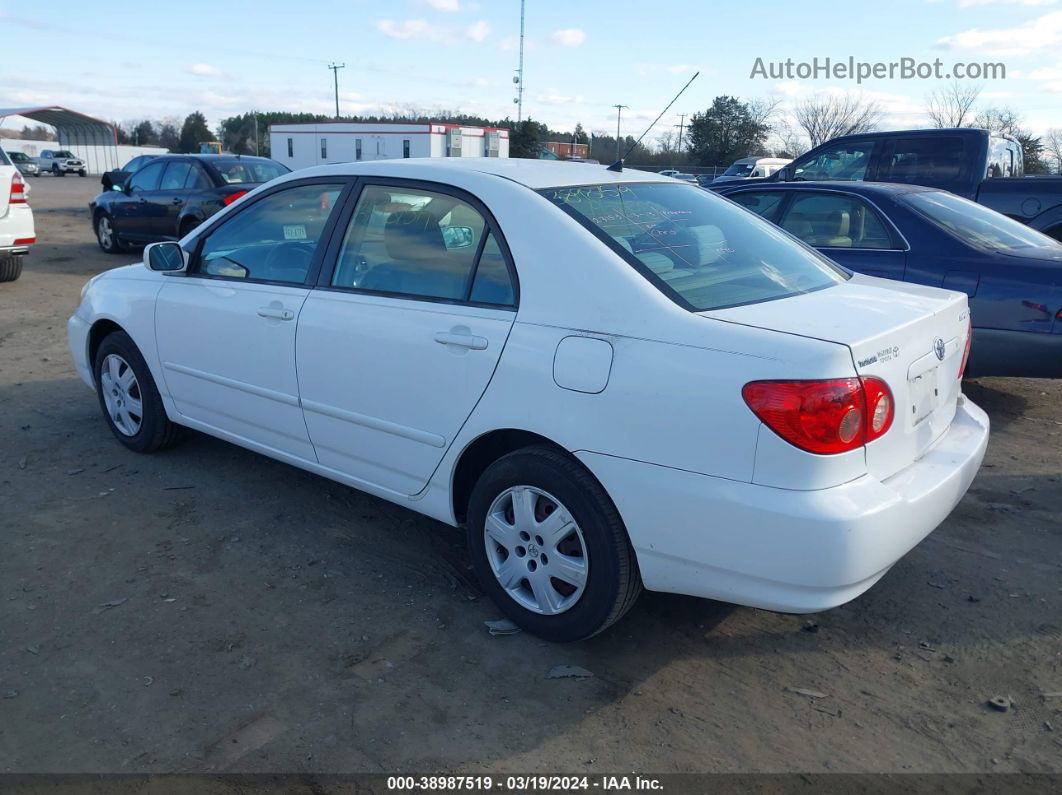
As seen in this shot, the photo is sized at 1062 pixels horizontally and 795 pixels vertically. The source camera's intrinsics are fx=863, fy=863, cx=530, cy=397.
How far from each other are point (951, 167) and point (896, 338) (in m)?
7.49

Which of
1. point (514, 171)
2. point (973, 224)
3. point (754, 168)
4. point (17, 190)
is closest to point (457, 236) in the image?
point (514, 171)

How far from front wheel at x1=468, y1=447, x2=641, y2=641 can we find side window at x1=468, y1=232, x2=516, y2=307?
579mm

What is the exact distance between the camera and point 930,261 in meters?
5.68

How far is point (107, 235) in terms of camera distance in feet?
47.3

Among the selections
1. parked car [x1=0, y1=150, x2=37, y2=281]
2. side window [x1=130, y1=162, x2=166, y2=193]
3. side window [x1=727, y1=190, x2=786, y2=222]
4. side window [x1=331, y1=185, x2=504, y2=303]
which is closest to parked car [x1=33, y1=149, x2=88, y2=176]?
side window [x1=130, y1=162, x2=166, y2=193]

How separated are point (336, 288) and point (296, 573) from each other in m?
1.25

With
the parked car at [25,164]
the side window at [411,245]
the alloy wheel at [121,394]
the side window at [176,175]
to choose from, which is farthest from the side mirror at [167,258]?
the parked car at [25,164]

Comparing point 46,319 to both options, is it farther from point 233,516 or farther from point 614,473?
point 614,473

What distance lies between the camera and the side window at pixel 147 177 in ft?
42.9

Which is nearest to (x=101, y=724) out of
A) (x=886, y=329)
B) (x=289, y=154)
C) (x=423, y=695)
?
(x=423, y=695)

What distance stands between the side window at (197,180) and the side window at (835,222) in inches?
348

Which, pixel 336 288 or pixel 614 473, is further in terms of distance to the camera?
pixel 336 288

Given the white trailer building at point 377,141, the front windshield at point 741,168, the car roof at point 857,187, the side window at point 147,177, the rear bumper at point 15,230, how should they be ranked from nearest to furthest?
the car roof at point 857,187
the rear bumper at point 15,230
the side window at point 147,177
the front windshield at point 741,168
the white trailer building at point 377,141

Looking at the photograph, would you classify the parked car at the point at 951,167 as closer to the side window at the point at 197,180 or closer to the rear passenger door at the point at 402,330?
the rear passenger door at the point at 402,330
